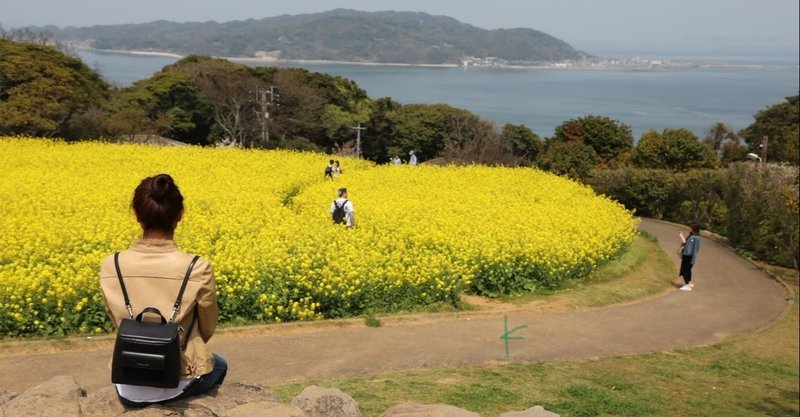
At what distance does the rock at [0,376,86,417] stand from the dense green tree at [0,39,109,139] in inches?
1156

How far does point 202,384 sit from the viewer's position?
4387mm

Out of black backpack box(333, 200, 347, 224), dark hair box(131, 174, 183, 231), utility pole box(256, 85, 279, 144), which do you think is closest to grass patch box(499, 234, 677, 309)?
black backpack box(333, 200, 347, 224)

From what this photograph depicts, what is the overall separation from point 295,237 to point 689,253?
28.8ft

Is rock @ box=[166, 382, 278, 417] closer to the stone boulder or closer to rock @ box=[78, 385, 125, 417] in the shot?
the stone boulder

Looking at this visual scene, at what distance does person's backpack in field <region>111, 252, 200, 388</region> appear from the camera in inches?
145

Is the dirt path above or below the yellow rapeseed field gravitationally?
below

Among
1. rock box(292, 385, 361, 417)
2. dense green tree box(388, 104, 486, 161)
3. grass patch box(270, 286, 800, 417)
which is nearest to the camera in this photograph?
rock box(292, 385, 361, 417)

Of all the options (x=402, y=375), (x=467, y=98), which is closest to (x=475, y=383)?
(x=402, y=375)

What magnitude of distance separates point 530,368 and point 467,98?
16244cm

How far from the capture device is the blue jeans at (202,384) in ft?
13.8

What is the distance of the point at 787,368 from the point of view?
1084 centimetres

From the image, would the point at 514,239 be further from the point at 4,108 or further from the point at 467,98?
the point at 467,98

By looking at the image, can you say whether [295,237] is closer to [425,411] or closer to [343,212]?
[343,212]

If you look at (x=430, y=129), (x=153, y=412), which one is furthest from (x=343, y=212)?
(x=430, y=129)
